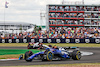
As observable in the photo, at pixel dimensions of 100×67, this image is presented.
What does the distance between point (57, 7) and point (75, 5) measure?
164 inches

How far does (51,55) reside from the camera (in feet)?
47.7

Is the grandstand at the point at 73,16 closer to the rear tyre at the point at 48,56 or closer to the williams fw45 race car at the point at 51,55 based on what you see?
the williams fw45 race car at the point at 51,55

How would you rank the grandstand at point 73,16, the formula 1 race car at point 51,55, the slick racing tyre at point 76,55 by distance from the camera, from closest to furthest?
1. the formula 1 race car at point 51,55
2. the slick racing tyre at point 76,55
3. the grandstand at point 73,16

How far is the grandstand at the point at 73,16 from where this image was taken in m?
50.5

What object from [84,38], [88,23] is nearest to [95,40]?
[84,38]

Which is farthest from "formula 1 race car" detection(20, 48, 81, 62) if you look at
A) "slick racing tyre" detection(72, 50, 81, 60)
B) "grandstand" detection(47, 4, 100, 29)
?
"grandstand" detection(47, 4, 100, 29)

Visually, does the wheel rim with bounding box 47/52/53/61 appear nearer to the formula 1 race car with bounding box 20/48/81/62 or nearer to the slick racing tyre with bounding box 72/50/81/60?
the formula 1 race car with bounding box 20/48/81/62

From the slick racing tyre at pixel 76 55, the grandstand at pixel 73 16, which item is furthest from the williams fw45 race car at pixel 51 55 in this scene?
the grandstand at pixel 73 16

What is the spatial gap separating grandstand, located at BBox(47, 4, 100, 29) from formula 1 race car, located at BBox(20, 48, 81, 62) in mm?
34729

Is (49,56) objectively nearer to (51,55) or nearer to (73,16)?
(51,55)

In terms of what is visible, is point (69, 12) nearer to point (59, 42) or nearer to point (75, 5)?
point (75, 5)

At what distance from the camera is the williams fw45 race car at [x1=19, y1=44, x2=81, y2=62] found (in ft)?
46.9

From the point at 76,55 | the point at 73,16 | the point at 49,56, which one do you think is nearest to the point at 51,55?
the point at 49,56

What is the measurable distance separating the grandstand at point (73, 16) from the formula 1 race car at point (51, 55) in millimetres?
34729
